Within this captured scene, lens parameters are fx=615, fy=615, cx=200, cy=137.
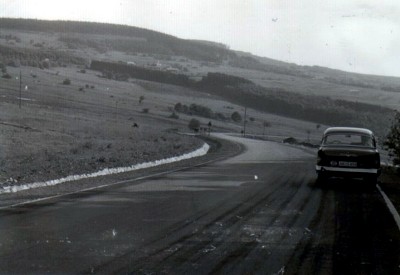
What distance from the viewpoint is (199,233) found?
9.39 m

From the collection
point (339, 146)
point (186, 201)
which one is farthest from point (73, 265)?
point (339, 146)

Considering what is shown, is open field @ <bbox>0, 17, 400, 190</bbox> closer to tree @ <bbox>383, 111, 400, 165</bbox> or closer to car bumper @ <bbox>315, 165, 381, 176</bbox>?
tree @ <bbox>383, 111, 400, 165</bbox>

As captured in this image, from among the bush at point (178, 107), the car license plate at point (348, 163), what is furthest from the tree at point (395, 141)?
the bush at point (178, 107)

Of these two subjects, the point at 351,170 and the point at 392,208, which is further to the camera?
the point at 351,170

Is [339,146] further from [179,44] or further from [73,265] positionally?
[179,44]

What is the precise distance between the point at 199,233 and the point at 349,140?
10628mm

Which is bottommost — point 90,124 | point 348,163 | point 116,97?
point 90,124

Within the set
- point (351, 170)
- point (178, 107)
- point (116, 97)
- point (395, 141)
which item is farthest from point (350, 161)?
point (116, 97)

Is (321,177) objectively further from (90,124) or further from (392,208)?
(90,124)

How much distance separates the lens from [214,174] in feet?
70.1

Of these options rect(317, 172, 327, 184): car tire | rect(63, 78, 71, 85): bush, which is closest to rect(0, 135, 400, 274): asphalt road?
rect(317, 172, 327, 184): car tire

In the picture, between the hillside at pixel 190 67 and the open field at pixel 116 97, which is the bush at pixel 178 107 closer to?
the open field at pixel 116 97

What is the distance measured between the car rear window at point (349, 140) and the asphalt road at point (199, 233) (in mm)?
3185

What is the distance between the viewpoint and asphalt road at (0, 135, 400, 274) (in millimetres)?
7363
